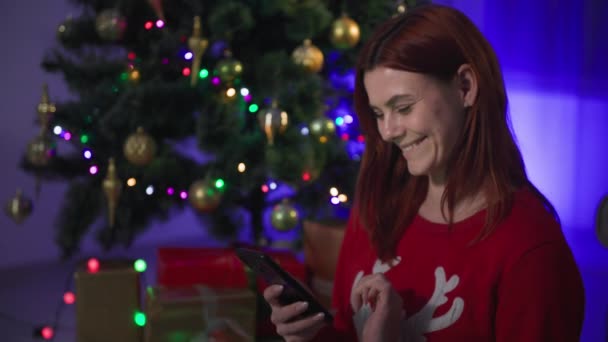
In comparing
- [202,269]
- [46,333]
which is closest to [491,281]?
[202,269]

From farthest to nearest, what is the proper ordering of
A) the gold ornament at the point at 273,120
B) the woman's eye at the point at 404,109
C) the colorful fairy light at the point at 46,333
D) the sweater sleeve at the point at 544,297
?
the colorful fairy light at the point at 46,333 → the gold ornament at the point at 273,120 → the woman's eye at the point at 404,109 → the sweater sleeve at the point at 544,297

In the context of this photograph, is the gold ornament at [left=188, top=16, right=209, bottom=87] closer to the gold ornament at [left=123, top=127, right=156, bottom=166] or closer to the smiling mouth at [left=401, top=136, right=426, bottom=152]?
the gold ornament at [left=123, top=127, right=156, bottom=166]

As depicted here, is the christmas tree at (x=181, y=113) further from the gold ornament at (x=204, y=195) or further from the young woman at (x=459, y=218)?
the young woman at (x=459, y=218)

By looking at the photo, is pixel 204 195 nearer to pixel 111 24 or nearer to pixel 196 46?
pixel 196 46

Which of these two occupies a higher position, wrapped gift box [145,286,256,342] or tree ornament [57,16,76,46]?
tree ornament [57,16,76,46]

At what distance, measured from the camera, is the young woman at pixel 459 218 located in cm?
83

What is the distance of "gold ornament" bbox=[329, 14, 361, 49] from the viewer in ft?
7.46

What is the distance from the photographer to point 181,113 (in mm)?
2250

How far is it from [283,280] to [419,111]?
1.06 ft

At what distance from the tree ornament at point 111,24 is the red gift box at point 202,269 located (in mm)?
794

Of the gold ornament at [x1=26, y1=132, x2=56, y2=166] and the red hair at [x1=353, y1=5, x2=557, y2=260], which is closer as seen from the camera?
the red hair at [x1=353, y1=5, x2=557, y2=260]

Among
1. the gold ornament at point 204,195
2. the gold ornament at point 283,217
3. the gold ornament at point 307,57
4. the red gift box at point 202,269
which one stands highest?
the gold ornament at point 307,57

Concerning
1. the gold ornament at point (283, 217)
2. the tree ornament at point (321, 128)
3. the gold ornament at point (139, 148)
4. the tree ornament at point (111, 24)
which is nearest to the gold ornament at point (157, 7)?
the tree ornament at point (111, 24)

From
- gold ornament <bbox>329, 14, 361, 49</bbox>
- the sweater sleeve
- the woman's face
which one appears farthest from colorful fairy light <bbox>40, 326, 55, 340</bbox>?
the sweater sleeve
